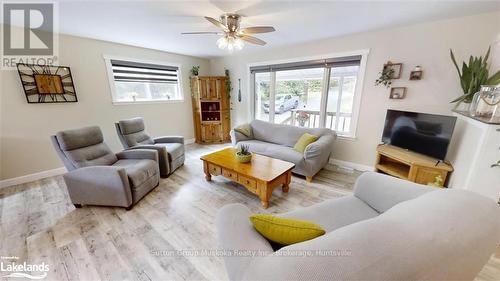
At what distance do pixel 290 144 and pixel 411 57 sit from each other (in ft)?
7.09

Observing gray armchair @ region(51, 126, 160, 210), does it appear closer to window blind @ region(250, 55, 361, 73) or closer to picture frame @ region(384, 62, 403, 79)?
window blind @ region(250, 55, 361, 73)

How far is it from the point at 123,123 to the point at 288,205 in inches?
114

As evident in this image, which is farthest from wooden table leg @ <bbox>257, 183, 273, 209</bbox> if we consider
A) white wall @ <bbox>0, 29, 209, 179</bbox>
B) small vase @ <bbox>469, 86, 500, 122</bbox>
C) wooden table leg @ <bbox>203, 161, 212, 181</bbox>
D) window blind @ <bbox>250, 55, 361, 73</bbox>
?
white wall @ <bbox>0, 29, 209, 179</bbox>

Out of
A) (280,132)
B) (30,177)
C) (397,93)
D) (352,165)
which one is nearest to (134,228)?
(30,177)

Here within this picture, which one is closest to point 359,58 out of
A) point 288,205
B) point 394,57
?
point 394,57

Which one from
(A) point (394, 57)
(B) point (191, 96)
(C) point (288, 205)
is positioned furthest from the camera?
(B) point (191, 96)

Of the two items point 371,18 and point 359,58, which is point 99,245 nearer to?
point 371,18

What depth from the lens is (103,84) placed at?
11.2 ft

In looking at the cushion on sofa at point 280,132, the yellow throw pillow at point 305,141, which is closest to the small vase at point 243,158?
the yellow throw pillow at point 305,141

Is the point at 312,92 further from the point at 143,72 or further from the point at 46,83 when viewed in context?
the point at 46,83

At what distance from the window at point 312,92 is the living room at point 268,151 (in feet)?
0.10

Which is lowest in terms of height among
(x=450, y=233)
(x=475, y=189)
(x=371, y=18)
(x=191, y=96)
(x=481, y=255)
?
(x=475, y=189)

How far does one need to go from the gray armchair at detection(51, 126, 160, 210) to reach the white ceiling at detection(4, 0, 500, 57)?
4.88 feet

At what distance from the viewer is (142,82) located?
13.3 feet
